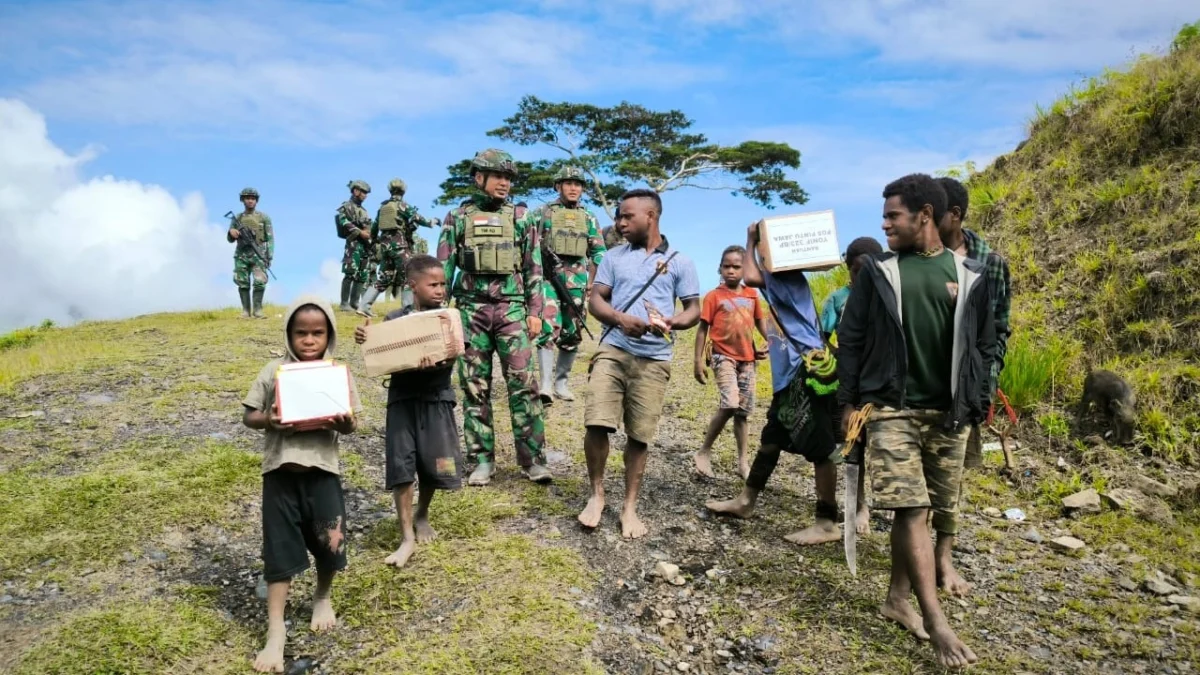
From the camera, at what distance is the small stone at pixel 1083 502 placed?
576 centimetres

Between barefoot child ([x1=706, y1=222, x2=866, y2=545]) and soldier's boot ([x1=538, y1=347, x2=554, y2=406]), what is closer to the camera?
barefoot child ([x1=706, y1=222, x2=866, y2=545])

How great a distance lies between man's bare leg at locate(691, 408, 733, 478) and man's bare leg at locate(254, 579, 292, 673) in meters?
3.55

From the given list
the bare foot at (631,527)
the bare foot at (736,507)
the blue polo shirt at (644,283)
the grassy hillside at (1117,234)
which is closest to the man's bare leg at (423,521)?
the bare foot at (631,527)

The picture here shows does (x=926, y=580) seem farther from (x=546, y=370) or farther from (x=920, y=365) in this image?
(x=546, y=370)

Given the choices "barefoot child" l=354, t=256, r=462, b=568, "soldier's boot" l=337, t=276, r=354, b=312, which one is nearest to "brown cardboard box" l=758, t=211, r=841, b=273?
"barefoot child" l=354, t=256, r=462, b=568

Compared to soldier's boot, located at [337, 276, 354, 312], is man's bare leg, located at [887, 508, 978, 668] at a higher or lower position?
lower

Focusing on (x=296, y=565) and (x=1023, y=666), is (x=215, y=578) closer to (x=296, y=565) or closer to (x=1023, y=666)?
(x=296, y=565)

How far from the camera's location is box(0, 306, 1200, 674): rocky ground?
3670 millimetres

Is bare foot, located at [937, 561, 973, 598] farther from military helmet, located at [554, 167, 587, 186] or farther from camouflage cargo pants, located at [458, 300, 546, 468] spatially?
military helmet, located at [554, 167, 587, 186]

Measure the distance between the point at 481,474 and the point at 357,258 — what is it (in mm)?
9373

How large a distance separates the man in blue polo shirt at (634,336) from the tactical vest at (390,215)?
9.42 m

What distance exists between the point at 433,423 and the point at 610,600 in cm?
141

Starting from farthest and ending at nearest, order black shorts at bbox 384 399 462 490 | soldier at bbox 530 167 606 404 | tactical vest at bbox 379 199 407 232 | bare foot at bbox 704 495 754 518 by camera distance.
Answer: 1. tactical vest at bbox 379 199 407 232
2. soldier at bbox 530 167 606 404
3. bare foot at bbox 704 495 754 518
4. black shorts at bbox 384 399 462 490

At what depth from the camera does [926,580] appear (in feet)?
11.5
